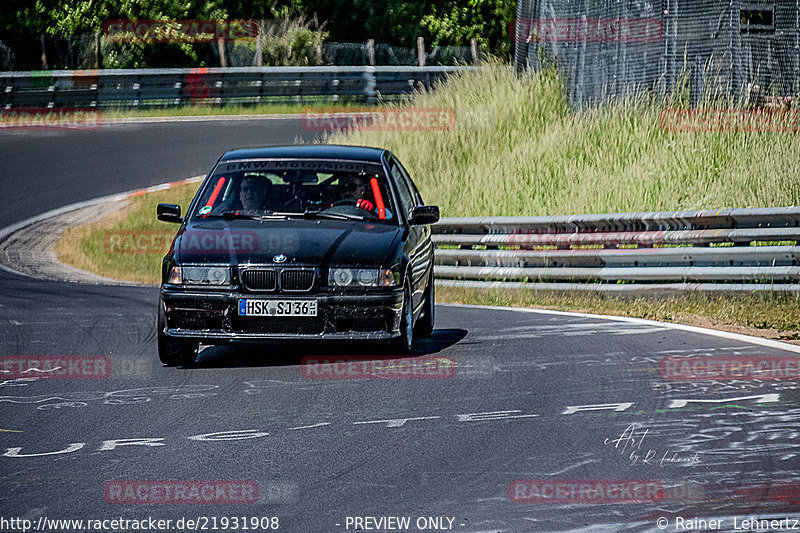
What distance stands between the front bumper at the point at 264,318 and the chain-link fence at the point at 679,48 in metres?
13.0

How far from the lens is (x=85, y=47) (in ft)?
132

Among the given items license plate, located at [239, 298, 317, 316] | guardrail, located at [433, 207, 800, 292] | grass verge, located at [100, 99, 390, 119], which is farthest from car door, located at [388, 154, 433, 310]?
grass verge, located at [100, 99, 390, 119]

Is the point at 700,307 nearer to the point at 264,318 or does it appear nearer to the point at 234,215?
the point at 234,215

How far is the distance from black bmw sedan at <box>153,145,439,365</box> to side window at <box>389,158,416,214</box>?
539 mm

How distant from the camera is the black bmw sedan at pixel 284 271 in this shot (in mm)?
9023

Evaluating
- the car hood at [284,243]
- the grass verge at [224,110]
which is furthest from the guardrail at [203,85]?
the car hood at [284,243]

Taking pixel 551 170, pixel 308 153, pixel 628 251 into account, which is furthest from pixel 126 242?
pixel 308 153

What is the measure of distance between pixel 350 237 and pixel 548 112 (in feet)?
49.0

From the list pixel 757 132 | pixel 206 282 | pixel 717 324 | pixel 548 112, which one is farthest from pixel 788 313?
pixel 548 112

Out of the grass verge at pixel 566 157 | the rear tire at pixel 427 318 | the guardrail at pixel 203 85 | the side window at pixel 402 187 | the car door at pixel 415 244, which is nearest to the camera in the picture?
the car door at pixel 415 244

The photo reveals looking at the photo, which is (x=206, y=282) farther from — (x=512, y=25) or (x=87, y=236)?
(x=512, y=25)

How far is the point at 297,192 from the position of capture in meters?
10.2

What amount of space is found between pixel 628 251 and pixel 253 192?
16.8ft

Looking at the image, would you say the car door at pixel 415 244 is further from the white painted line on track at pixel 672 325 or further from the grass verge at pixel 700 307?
the grass verge at pixel 700 307
